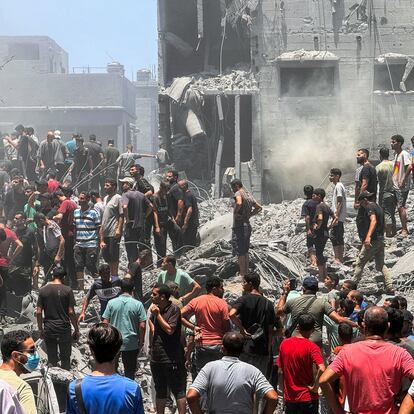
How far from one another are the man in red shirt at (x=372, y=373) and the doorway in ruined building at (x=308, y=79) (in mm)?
17857

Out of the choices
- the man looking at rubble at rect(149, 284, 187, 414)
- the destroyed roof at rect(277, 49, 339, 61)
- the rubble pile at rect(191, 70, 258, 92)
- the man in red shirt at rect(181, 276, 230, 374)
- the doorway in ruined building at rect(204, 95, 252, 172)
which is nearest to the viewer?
the man looking at rubble at rect(149, 284, 187, 414)

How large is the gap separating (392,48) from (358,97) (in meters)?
1.39

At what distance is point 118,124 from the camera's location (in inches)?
2336

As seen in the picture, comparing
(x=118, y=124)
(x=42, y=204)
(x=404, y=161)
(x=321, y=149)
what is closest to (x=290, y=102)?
(x=321, y=149)

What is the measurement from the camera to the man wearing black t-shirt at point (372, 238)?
583 inches

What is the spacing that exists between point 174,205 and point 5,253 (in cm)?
315

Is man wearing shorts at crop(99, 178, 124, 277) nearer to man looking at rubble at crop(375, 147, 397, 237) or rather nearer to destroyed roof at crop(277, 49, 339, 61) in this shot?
man looking at rubble at crop(375, 147, 397, 237)

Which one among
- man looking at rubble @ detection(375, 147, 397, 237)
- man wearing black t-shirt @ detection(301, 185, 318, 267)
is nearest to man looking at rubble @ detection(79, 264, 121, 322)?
man wearing black t-shirt @ detection(301, 185, 318, 267)

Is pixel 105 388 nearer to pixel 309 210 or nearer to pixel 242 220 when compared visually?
pixel 242 220

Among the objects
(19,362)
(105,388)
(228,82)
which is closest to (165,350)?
(19,362)

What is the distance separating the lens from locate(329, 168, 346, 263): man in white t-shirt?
→ 52.3ft

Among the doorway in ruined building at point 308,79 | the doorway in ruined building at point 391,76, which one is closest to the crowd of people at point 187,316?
the doorway in ruined building at point 308,79

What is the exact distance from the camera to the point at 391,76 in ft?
79.8

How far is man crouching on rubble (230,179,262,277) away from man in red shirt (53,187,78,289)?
2.46m
